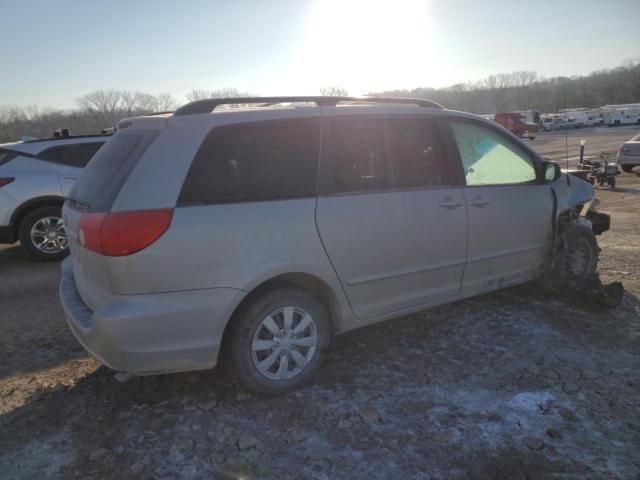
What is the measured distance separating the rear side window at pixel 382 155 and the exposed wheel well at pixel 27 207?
5.32 metres

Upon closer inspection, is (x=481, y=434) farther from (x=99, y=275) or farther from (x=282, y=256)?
(x=99, y=275)

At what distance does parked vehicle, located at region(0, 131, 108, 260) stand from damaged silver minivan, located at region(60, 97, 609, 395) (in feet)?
Result: 12.5

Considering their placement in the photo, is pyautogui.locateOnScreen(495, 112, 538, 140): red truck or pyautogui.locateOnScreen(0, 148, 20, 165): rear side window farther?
pyautogui.locateOnScreen(495, 112, 538, 140): red truck

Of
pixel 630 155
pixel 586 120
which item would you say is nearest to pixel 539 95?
pixel 586 120

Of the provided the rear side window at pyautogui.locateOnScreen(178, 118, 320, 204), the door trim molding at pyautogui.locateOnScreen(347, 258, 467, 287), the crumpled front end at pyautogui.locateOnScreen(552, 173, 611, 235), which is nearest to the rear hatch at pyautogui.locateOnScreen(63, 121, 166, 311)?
the rear side window at pyautogui.locateOnScreen(178, 118, 320, 204)

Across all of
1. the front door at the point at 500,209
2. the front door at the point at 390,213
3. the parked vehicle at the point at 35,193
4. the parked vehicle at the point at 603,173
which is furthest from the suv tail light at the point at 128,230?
the parked vehicle at the point at 603,173

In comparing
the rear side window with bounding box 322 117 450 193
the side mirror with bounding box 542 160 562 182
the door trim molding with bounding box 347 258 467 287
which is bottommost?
Answer: the door trim molding with bounding box 347 258 467 287

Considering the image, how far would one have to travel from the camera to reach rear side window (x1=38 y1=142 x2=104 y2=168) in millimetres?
7119

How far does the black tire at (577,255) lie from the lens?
14.9 ft

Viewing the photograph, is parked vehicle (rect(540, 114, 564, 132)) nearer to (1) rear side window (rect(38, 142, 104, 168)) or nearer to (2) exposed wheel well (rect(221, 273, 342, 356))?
(1) rear side window (rect(38, 142, 104, 168))

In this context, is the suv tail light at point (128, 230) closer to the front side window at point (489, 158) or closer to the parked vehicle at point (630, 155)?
the front side window at point (489, 158)

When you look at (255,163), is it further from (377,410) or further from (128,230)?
(377,410)

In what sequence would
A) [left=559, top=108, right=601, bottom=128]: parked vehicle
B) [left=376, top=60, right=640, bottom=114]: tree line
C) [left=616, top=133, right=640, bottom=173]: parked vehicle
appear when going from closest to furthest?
1. [left=616, top=133, right=640, bottom=173]: parked vehicle
2. [left=559, top=108, right=601, bottom=128]: parked vehicle
3. [left=376, top=60, right=640, bottom=114]: tree line

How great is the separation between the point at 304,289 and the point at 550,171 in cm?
270
